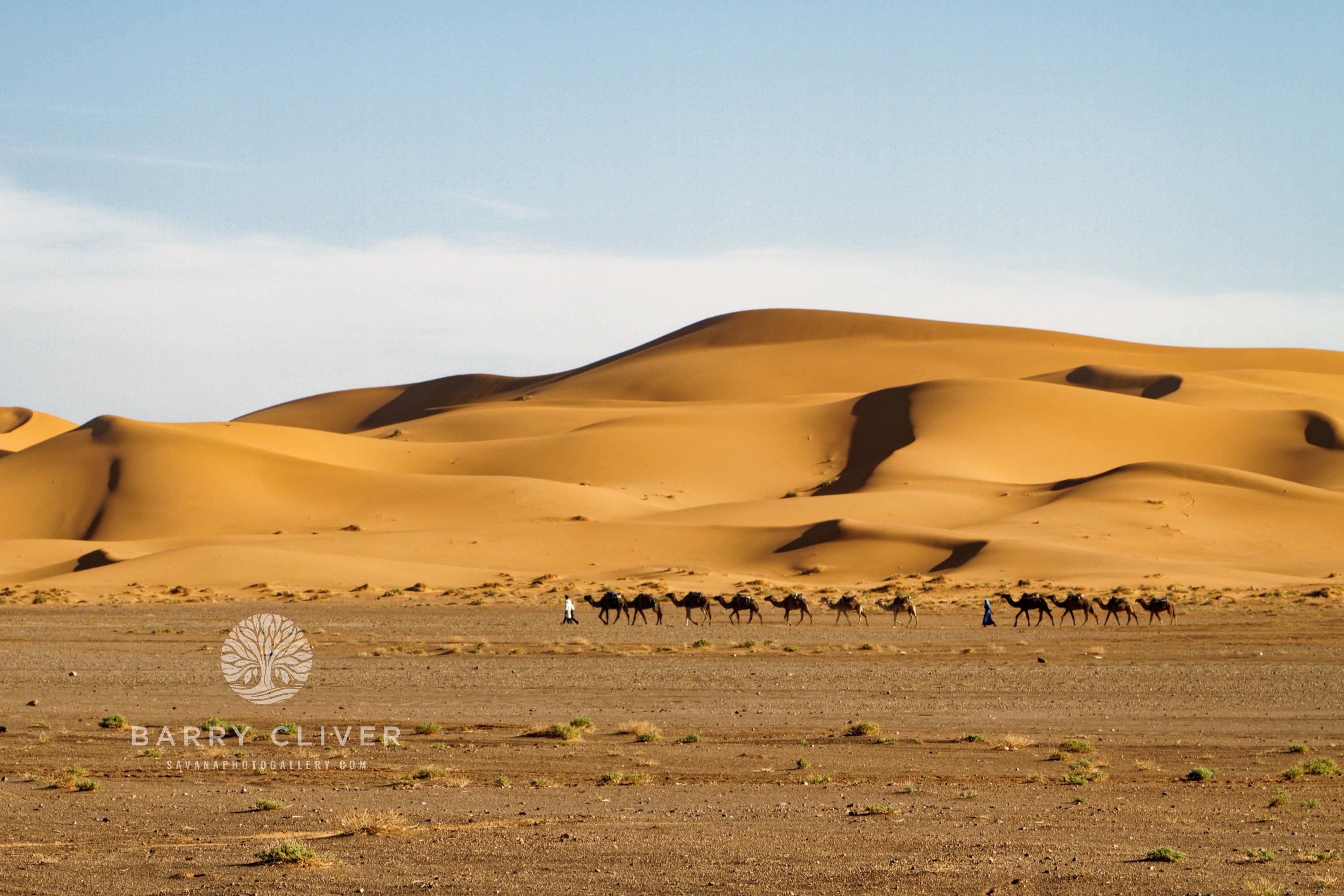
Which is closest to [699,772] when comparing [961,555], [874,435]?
[961,555]

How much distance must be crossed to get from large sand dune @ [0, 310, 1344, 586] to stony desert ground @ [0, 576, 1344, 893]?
2905 cm

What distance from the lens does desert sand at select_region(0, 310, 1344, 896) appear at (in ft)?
37.4

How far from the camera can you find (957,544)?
6238 centimetres

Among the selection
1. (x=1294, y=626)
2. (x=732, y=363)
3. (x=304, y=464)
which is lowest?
(x=1294, y=626)

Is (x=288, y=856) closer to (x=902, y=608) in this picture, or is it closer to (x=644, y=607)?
(x=902, y=608)

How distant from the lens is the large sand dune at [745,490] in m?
62.0

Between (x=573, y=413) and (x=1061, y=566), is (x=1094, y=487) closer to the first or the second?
(x=1061, y=566)

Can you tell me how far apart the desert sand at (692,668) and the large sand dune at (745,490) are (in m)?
0.41

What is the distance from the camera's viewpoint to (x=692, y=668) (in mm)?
27734

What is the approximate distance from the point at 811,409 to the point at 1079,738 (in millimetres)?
104652

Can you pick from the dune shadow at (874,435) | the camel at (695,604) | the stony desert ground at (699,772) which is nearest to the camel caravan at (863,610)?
the camel at (695,604)

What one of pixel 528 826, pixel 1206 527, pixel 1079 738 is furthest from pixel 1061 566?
pixel 528 826

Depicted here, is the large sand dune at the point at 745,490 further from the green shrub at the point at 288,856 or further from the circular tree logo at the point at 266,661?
the green shrub at the point at 288,856

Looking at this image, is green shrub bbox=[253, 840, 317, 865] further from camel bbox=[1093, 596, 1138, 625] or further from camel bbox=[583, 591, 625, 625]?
camel bbox=[1093, 596, 1138, 625]
